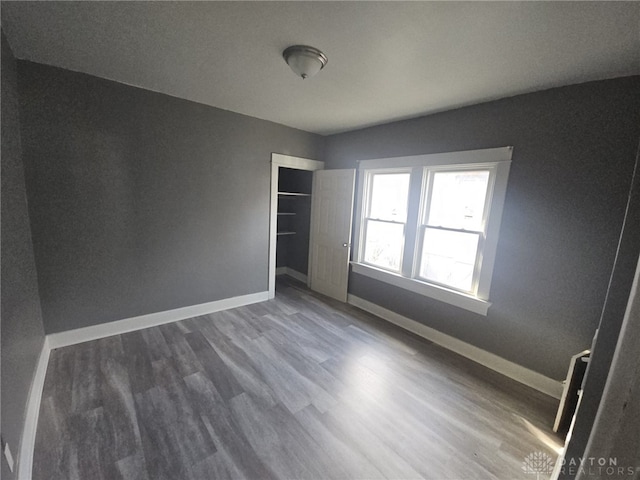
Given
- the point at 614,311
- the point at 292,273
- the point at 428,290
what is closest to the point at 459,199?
the point at 428,290

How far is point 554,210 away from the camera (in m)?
2.09

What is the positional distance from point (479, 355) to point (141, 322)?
12.1 ft

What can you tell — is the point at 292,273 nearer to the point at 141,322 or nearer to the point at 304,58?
the point at 141,322

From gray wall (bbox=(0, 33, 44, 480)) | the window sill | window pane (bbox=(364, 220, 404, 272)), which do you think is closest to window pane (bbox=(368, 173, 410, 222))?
window pane (bbox=(364, 220, 404, 272))

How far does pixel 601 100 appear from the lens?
1889 mm

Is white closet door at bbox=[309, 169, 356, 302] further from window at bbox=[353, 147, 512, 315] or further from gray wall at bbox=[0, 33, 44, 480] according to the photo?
gray wall at bbox=[0, 33, 44, 480]

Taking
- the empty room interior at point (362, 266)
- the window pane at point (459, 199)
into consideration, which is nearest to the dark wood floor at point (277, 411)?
the empty room interior at point (362, 266)

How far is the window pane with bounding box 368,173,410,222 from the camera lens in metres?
3.27

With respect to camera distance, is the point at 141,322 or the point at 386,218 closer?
the point at 141,322

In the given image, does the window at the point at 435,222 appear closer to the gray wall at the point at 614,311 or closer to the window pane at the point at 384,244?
the window pane at the point at 384,244

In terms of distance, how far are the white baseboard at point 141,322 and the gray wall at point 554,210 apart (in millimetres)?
2810

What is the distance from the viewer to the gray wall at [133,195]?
221 centimetres

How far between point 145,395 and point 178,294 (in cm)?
132

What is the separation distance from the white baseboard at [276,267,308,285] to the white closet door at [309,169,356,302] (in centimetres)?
37
